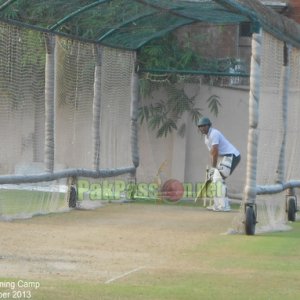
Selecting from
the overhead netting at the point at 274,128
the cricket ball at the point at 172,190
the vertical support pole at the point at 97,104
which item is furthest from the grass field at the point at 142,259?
the cricket ball at the point at 172,190

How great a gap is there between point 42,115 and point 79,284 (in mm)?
7263

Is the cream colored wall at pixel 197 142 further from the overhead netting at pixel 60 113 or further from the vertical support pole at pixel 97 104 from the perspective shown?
the vertical support pole at pixel 97 104

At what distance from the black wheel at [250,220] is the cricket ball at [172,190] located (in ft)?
17.8

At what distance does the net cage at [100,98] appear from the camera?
14594 millimetres

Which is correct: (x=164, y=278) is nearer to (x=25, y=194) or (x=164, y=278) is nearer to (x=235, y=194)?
(x=25, y=194)

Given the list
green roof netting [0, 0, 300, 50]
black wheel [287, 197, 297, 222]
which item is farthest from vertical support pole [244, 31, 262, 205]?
black wheel [287, 197, 297, 222]

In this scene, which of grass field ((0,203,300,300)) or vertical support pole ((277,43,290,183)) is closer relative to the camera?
grass field ((0,203,300,300))

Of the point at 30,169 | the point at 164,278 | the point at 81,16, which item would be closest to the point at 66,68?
the point at 81,16

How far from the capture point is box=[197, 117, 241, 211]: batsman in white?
17109 millimetres

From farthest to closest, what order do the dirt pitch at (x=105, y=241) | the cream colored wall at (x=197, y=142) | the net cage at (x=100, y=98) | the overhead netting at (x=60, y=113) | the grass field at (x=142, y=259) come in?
1. the cream colored wall at (x=197, y=142)
2. the overhead netting at (x=60, y=113)
3. the net cage at (x=100, y=98)
4. the dirt pitch at (x=105, y=241)
5. the grass field at (x=142, y=259)

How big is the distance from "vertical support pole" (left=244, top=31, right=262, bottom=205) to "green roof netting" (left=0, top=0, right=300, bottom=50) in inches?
16.7

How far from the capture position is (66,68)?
54.6 feet

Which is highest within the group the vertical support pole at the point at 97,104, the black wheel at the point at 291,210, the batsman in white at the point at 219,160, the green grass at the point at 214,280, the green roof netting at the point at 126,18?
the green roof netting at the point at 126,18

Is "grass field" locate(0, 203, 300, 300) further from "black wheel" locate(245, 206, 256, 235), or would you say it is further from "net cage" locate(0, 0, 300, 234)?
"net cage" locate(0, 0, 300, 234)
